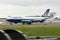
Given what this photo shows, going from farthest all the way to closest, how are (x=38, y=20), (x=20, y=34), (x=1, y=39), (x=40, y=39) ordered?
(x=38, y=20)
(x=40, y=39)
(x=20, y=34)
(x=1, y=39)

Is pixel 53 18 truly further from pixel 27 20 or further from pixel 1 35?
pixel 1 35

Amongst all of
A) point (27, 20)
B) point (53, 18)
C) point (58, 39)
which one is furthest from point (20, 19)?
point (58, 39)

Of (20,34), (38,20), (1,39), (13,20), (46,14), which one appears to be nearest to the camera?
(1,39)

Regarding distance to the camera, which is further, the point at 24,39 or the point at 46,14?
the point at 46,14

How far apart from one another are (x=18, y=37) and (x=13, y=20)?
7787 centimetres

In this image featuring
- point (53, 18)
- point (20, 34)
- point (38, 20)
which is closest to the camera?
point (20, 34)

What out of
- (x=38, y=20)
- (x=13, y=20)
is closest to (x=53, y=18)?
(x=38, y=20)

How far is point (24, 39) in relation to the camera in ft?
19.7

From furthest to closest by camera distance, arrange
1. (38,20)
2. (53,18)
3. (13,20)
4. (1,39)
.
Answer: (53,18), (38,20), (13,20), (1,39)

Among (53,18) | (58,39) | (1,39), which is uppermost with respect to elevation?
(1,39)

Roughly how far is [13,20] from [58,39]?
75812 millimetres

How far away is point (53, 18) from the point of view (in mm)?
132250

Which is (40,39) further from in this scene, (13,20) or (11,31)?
(13,20)

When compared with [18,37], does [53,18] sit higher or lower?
lower
